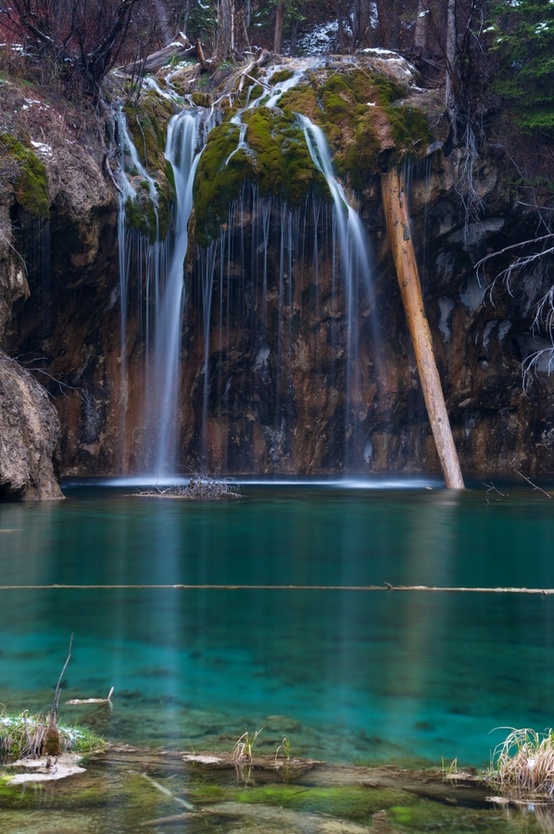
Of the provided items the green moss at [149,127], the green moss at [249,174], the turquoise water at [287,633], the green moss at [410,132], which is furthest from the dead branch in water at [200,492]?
the green moss at [410,132]

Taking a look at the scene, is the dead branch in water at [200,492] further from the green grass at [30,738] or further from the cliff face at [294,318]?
the green grass at [30,738]

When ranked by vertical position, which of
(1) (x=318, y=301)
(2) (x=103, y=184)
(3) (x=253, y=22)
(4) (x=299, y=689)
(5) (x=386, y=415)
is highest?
(3) (x=253, y=22)

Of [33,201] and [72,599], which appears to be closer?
[72,599]

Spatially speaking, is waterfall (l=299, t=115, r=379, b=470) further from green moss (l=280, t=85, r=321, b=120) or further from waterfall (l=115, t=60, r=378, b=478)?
green moss (l=280, t=85, r=321, b=120)

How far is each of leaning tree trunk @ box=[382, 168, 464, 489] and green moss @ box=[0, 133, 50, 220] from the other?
686 cm

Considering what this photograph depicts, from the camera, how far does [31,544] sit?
9.68 metres

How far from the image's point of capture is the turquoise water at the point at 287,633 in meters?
4.46

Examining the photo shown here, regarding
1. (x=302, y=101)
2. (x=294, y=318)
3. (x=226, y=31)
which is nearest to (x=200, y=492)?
(x=294, y=318)

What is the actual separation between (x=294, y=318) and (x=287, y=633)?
14.8 metres

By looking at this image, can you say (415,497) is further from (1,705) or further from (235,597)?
(1,705)

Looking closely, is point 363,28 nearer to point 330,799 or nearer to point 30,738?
point 30,738

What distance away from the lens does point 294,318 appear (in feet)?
67.6

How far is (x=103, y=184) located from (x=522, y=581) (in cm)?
1144

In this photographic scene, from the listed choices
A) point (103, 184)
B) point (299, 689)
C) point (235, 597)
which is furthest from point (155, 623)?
point (103, 184)
